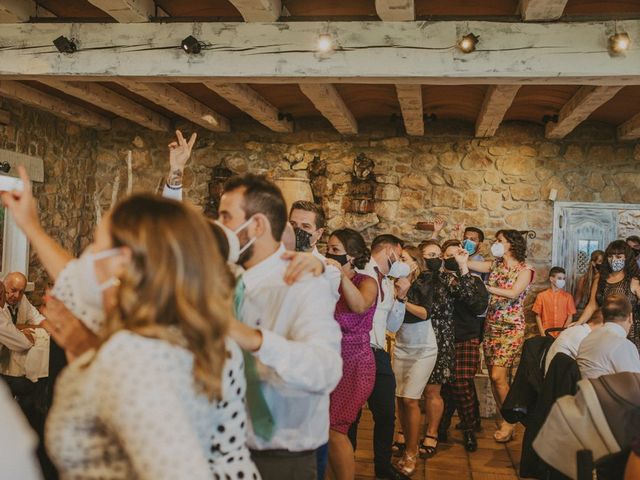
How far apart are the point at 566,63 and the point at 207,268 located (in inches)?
114

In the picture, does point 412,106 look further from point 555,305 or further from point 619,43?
point 555,305

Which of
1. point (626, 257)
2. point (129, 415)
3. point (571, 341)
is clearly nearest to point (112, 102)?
point (571, 341)

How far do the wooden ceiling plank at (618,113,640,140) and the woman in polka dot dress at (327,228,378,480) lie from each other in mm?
3490

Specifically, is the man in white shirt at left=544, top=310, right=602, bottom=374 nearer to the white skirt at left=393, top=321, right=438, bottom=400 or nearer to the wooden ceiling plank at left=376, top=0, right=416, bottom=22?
the white skirt at left=393, top=321, right=438, bottom=400

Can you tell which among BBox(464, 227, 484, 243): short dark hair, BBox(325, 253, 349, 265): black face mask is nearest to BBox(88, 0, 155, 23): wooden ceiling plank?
BBox(325, 253, 349, 265): black face mask

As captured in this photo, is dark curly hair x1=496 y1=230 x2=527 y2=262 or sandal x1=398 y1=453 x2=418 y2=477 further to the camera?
dark curly hair x1=496 y1=230 x2=527 y2=262

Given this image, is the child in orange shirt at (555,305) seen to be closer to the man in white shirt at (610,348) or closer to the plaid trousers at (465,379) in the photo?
the plaid trousers at (465,379)

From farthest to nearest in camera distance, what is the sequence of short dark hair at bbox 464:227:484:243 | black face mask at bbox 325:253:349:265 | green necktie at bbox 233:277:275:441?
short dark hair at bbox 464:227:484:243
black face mask at bbox 325:253:349:265
green necktie at bbox 233:277:275:441

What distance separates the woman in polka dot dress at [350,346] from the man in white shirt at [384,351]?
16.5 inches

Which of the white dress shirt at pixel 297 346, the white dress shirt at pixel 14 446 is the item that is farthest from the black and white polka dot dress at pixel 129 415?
the white dress shirt at pixel 297 346

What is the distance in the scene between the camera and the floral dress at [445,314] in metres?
4.59

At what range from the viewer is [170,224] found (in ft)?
3.78

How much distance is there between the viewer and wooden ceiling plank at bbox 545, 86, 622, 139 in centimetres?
451

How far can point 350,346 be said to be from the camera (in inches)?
130
